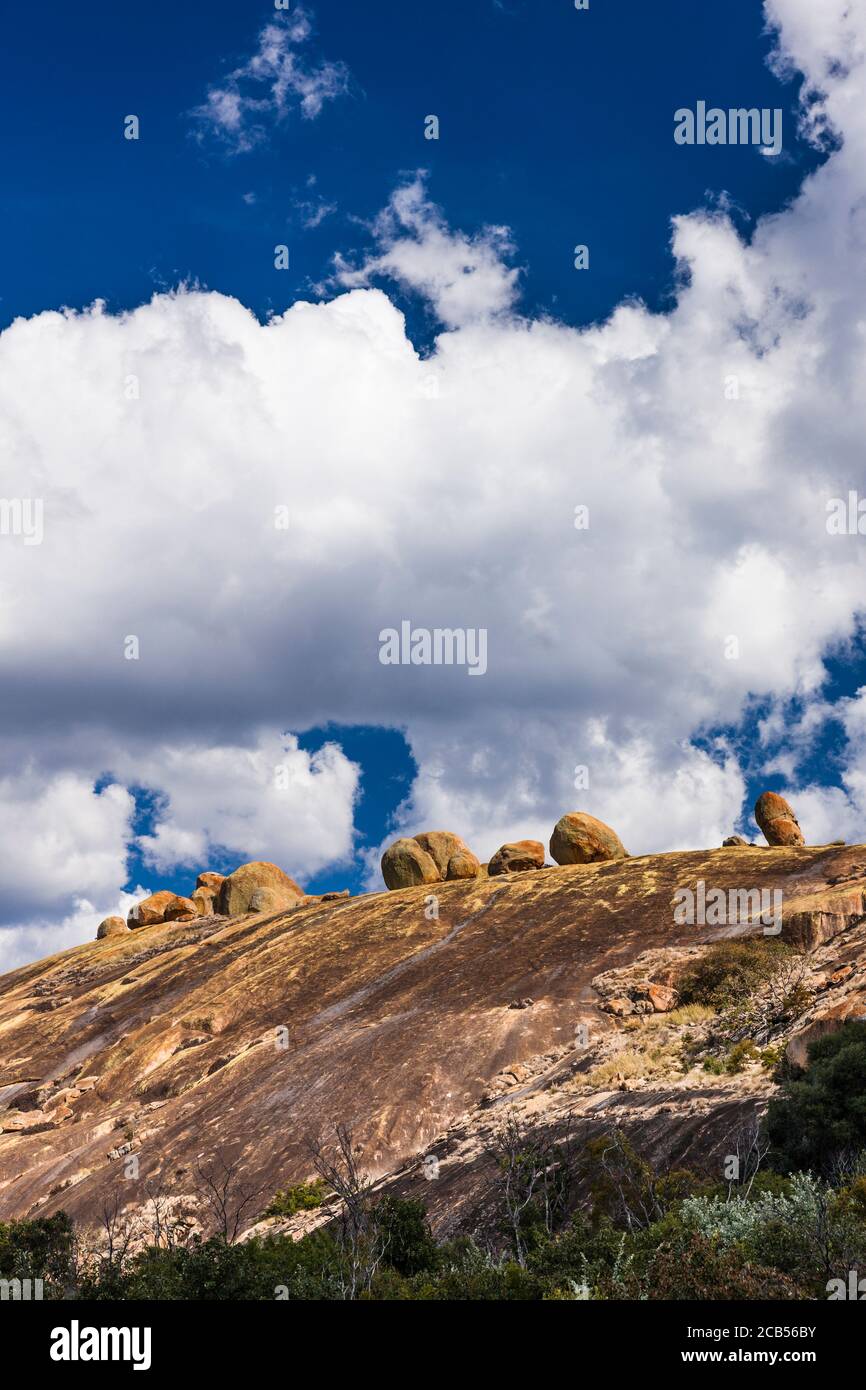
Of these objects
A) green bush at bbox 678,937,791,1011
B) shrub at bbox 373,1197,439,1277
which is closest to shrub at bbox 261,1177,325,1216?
shrub at bbox 373,1197,439,1277

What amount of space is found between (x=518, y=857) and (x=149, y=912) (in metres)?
34.1

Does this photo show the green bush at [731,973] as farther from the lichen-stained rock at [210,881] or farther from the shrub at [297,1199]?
the lichen-stained rock at [210,881]

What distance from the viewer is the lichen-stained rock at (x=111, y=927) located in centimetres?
8512

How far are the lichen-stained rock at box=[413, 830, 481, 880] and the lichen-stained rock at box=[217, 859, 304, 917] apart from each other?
523 inches

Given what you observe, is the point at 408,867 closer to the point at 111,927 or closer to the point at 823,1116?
the point at 111,927

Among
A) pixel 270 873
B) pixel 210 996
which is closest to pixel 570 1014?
pixel 210 996

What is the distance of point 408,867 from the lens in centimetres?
7156

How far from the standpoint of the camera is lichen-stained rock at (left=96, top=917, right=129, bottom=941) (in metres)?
85.1

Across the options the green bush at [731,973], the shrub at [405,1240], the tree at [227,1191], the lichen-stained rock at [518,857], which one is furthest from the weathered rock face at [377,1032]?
the lichen-stained rock at [518,857]

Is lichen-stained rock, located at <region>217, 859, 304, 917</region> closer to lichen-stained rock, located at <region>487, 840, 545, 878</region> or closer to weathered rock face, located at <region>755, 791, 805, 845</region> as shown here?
lichen-stained rock, located at <region>487, 840, 545, 878</region>

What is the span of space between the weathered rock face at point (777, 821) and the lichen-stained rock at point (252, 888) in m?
35.5

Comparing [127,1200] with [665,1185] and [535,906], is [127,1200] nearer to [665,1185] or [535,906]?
[665,1185]

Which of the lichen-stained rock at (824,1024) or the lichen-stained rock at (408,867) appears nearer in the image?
the lichen-stained rock at (824,1024)

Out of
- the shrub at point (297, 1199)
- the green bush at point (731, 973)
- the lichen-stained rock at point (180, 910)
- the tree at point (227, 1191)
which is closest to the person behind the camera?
the shrub at point (297, 1199)
